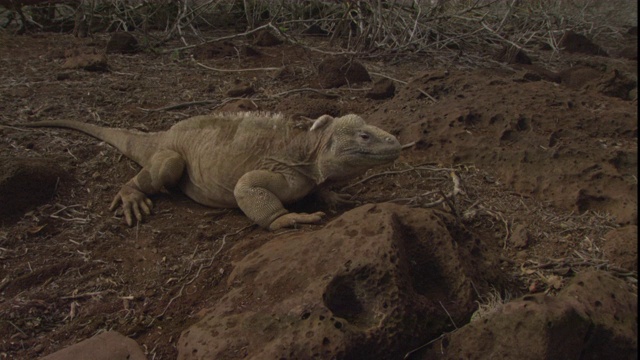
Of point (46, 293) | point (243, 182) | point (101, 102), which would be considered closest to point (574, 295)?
point (243, 182)

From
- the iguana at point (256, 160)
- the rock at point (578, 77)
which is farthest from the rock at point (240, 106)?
the rock at point (578, 77)


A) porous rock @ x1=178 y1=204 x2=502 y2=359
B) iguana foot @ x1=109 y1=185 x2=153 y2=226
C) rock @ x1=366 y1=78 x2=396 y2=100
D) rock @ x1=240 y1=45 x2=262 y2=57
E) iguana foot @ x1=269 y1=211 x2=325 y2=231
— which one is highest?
porous rock @ x1=178 y1=204 x2=502 y2=359

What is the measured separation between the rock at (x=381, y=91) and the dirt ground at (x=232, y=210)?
6 centimetres

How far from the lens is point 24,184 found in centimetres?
377

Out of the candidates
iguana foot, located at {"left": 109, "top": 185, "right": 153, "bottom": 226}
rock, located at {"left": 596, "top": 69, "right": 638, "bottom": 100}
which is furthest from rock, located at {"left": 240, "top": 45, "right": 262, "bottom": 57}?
rock, located at {"left": 596, "top": 69, "right": 638, "bottom": 100}

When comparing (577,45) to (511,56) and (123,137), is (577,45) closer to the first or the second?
(511,56)

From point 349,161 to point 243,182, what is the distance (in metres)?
0.70

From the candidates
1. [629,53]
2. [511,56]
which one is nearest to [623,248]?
[511,56]

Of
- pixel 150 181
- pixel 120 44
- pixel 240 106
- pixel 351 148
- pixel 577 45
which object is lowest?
pixel 577 45

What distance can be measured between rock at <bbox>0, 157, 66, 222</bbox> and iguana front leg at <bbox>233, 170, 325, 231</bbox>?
1.36 m

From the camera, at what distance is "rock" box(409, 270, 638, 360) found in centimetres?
216

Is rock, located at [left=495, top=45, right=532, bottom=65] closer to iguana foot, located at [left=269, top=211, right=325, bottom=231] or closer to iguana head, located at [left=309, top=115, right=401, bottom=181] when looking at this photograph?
iguana head, located at [left=309, top=115, right=401, bottom=181]

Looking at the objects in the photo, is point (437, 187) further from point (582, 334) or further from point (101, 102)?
point (101, 102)

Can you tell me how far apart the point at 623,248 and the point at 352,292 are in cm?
142
